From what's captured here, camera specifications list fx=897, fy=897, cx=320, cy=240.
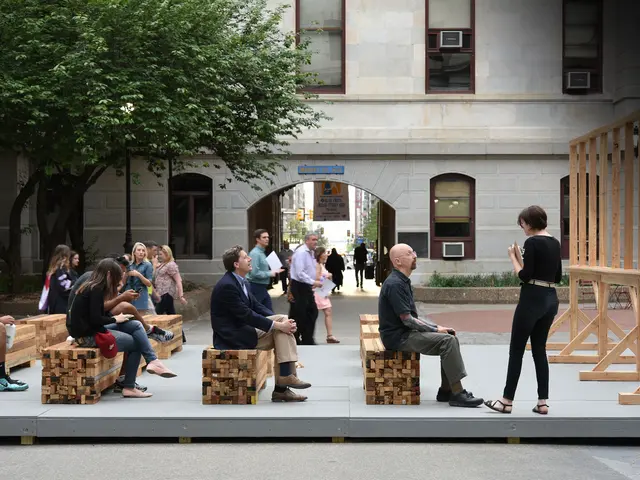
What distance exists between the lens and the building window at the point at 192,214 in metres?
27.6

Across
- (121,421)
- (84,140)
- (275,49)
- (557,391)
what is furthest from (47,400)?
(275,49)

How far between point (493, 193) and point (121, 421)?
20.5 metres

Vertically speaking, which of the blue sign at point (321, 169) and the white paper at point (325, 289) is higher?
the blue sign at point (321, 169)

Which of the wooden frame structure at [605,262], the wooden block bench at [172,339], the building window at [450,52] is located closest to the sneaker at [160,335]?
the wooden block bench at [172,339]

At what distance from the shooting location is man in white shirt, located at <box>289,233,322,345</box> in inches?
562

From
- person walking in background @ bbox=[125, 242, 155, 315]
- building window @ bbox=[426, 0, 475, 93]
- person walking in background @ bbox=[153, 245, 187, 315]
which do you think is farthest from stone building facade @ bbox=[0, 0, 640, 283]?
person walking in background @ bbox=[125, 242, 155, 315]

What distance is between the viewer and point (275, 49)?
23656 mm

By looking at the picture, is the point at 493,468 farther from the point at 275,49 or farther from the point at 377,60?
the point at 377,60

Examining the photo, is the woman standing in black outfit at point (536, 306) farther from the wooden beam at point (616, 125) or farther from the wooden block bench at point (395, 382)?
the wooden beam at point (616, 125)

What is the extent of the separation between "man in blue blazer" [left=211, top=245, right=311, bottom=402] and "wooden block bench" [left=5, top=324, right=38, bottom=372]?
10.7 ft

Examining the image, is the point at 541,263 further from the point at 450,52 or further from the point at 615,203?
the point at 450,52

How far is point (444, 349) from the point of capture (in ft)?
29.5

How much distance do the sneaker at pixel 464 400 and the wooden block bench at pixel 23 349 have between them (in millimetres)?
5453

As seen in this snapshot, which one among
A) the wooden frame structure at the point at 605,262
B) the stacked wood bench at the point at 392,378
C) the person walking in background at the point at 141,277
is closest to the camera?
the stacked wood bench at the point at 392,378
